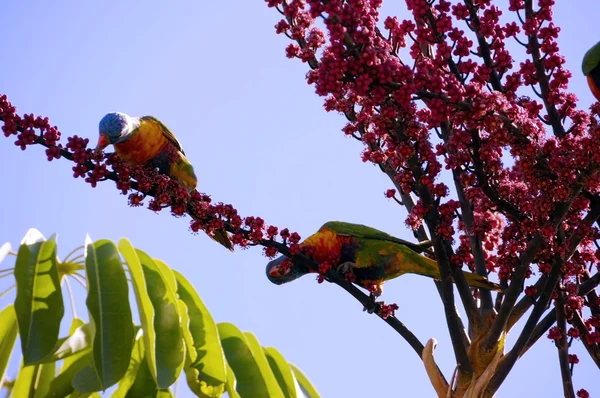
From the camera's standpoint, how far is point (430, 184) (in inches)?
121

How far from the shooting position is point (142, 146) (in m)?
4.76

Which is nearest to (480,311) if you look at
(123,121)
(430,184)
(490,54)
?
(430,184)

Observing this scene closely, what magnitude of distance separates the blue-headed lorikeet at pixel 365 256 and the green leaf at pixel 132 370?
1723mm

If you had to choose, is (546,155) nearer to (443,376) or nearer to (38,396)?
(443,376)

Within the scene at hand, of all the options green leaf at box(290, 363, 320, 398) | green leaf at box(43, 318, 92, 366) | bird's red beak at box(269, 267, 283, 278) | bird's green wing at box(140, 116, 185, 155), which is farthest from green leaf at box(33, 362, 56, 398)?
bird's green wing at box(140, 116, 185, 155)

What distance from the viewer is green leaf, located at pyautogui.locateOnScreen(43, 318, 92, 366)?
2121 millimetres

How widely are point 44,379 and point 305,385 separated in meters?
0.84

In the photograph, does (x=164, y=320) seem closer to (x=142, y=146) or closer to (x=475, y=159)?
(x=475, y=159)

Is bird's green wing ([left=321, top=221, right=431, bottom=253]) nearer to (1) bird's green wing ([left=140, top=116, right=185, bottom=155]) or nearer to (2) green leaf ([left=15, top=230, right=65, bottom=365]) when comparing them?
(1) bird's green wing ([left=140, top=116, right=185, bottom=155])

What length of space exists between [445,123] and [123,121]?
80.2 inches

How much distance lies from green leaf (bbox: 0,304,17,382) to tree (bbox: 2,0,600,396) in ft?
2.78

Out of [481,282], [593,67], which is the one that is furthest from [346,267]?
[593,67]

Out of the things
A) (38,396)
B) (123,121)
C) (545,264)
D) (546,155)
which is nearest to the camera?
(38,396)

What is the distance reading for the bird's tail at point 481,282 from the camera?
331 centimetres
